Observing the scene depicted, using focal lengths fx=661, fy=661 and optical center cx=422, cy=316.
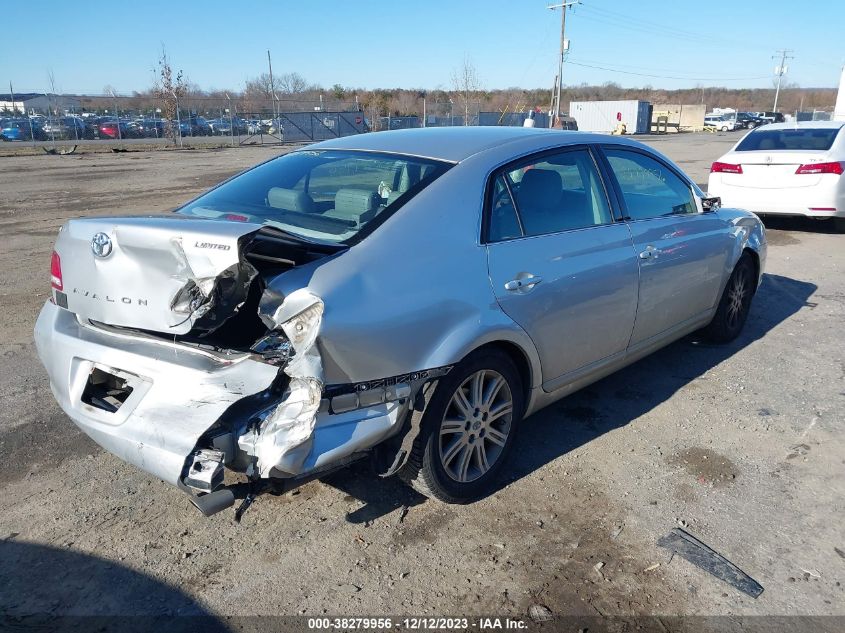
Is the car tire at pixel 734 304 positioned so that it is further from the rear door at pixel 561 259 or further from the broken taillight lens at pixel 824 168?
the broken taillight lens at pixel 824 168

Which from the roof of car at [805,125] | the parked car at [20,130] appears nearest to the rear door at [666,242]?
the roof of car at [805,125]

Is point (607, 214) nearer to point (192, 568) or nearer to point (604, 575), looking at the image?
point (604, 575)

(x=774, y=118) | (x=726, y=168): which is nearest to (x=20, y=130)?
(x=726, y=168)

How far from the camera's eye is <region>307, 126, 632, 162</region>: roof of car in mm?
3352

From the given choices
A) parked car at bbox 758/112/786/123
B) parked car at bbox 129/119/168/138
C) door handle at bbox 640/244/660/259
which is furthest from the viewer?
parked car at bbox 758/112/786/123

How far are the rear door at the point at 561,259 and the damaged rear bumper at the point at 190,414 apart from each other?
93 centimetres

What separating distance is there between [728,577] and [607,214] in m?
2.01

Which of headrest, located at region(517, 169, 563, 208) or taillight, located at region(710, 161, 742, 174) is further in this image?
taillight, located at region(710, 161, 742, 174)

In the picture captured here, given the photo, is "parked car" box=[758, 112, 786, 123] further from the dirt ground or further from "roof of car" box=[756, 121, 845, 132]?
the dirt ground

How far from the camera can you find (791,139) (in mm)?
9953

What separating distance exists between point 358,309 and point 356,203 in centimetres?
82

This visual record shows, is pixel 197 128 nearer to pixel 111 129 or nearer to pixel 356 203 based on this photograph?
pixel 111 129

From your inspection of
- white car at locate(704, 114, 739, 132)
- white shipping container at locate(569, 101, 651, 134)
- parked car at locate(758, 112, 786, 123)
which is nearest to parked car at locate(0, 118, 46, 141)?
white shipping container at locate(569, 101, 651, 134)

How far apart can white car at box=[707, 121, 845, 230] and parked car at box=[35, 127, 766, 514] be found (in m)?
6.52
